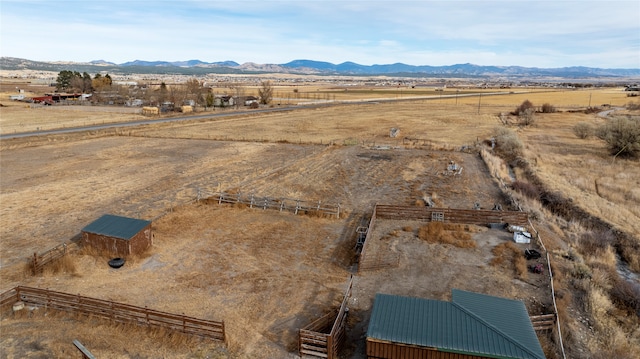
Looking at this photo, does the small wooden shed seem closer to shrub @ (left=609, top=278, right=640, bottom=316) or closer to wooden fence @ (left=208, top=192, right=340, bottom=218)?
wooden fence @ (left=208, top=192, right=340, bottom=218)

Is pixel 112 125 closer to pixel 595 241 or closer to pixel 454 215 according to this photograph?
pixel 454 215

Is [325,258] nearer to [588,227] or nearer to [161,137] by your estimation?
[588,227]

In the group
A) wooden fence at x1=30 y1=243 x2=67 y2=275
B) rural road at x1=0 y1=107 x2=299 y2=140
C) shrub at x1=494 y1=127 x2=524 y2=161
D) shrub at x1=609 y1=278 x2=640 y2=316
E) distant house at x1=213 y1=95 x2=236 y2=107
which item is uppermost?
distant house at x1=213 y1=95 x2=236 y2=107

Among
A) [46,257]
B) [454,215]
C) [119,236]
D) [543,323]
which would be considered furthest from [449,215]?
[46,257]

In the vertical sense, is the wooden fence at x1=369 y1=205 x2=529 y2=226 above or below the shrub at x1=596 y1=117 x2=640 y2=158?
below

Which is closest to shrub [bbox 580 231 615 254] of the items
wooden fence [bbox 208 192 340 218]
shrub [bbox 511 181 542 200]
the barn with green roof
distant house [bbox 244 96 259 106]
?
shrub [bbox 511 181 542 200]

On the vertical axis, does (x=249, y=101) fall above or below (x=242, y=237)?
above
